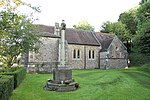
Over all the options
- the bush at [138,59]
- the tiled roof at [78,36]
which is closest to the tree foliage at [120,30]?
the bush at [138,59]

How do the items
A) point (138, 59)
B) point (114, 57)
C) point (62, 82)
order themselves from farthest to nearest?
point (138, 59)
point (114, 57)
point (62, 82)

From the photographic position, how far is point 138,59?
43.9m

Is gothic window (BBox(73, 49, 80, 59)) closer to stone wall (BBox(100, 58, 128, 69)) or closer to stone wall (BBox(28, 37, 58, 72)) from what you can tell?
stone wall (BBox(28, 37, 58, 72))

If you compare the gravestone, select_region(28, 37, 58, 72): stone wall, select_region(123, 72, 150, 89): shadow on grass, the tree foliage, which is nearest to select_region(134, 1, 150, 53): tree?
select_region(123, 72, 150, 89): shadow on grass

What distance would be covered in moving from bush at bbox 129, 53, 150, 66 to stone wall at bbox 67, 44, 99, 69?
10.9m

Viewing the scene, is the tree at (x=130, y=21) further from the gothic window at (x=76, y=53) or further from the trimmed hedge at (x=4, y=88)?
the trimmed hedge at (x=4, y=88)

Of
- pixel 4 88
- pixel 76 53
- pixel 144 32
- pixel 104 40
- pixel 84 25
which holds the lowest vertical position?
pixel 4 88

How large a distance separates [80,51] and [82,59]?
1676 mm

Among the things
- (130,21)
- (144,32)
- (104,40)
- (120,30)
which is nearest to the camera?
(144,32)

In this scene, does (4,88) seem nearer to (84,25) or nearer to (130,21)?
(130,21)

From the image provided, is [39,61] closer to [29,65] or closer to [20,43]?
[29,65]

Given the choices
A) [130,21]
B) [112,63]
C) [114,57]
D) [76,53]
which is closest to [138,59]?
[114,57]

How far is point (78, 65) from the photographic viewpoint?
1441 inches

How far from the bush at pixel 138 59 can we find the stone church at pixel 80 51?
218 inches
